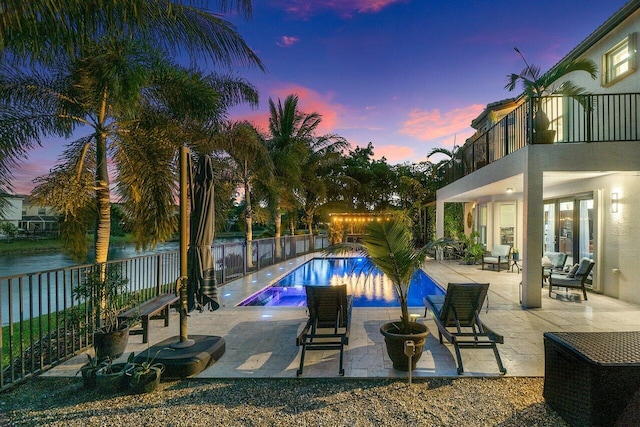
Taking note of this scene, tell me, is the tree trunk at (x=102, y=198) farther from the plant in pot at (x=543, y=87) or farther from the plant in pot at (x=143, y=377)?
the plant in pot at (x=543, y=87)

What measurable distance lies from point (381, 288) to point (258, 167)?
6435mm

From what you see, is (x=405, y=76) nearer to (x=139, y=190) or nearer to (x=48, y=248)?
(x=139, y=190)

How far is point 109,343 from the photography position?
4.45 m

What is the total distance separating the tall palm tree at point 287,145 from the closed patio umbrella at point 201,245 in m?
9.82

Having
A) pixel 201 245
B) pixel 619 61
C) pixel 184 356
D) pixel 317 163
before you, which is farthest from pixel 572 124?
pixel 317 163

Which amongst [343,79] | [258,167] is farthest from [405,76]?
[258,167]

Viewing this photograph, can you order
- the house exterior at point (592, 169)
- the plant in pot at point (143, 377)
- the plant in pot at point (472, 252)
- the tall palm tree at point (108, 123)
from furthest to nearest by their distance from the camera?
the plant in pot at point (472, 252) < the house exterior at point (592, 169) < the tall palm tree at point (108, 123) < the plant in pot at point (143, 377)

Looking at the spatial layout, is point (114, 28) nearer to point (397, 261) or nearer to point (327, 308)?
point (397, 261)

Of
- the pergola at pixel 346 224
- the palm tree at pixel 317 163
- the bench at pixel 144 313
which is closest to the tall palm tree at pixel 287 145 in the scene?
the palm tree at pixel 317 163

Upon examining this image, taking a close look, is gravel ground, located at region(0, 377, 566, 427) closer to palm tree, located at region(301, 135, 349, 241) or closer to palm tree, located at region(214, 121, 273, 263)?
palm tree, located at region(214, 121, 273, 263)

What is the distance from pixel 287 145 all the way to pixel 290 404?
14142mm

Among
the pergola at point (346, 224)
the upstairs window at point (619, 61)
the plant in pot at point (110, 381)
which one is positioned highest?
the upstairs window at point (619, 61)

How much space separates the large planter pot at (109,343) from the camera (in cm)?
441

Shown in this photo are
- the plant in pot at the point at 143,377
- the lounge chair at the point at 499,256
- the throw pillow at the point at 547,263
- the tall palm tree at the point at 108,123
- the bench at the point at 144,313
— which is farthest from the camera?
the lounge chair at the point at 499,256
